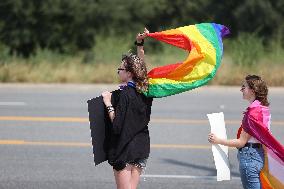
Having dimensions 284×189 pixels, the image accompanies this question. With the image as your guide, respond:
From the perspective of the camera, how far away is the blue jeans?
19.3ft

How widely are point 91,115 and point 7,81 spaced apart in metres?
15.1

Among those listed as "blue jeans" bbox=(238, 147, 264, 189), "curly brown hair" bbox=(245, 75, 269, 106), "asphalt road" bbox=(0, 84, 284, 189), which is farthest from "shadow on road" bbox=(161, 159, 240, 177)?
"curly brown hair" bbox=(245, 75, 269, 106)

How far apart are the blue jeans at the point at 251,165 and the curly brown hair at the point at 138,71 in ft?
2.97

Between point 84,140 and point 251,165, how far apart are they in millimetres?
6002

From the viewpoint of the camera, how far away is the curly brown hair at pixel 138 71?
19.1ft

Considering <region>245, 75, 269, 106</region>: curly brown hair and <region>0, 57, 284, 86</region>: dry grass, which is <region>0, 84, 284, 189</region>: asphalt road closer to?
<region>0, 57, 284, 86</region>: dry grass

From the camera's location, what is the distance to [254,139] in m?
5.91

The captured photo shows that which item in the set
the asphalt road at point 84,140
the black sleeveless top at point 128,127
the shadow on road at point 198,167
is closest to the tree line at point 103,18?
the asphalt road at point 84,140

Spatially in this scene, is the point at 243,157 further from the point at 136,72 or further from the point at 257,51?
the point at 257,51

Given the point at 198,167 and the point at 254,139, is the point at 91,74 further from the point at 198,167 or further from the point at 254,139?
the point at 254,139

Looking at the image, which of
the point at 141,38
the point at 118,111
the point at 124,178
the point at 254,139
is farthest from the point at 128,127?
the point at 254,139

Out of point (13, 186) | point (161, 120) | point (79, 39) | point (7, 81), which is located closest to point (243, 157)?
point (13, 186)

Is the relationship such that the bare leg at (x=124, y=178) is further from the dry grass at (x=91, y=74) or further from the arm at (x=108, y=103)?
the dry grass at (x=91, y=74)

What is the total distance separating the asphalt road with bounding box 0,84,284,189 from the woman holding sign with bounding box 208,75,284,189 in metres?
2.83
